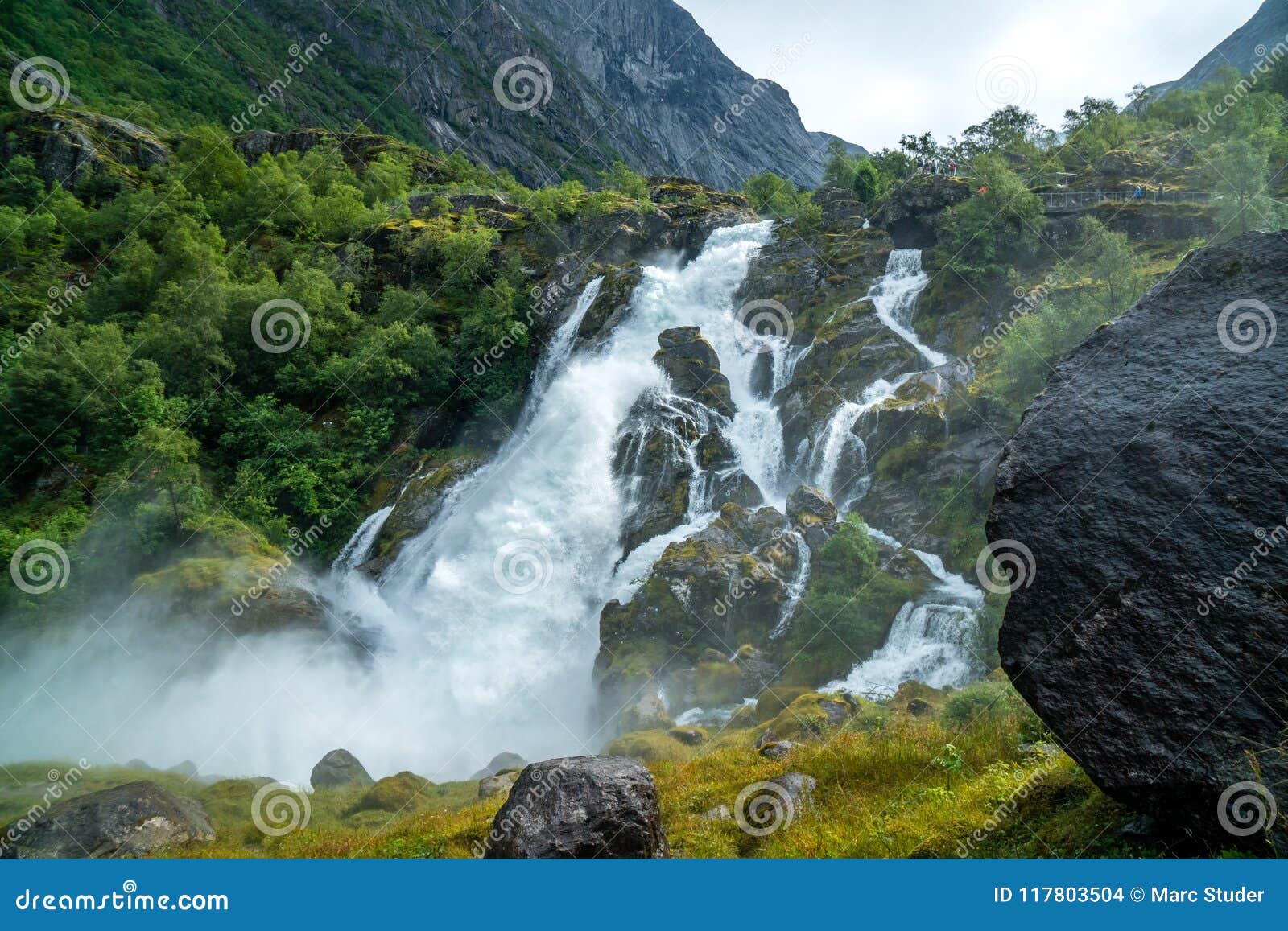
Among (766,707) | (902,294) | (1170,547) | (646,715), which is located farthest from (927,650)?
(902,294)

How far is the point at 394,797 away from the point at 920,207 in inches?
1825

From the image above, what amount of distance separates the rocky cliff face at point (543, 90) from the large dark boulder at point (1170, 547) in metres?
111

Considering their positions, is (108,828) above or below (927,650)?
below

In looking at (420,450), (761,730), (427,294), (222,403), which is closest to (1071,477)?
(761,730)

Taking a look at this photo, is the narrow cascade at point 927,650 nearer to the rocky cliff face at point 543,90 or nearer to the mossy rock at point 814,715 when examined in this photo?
the mossy rock at point 814,715

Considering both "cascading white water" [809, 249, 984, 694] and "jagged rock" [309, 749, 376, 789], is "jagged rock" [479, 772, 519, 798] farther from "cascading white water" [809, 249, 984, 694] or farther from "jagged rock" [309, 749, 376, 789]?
"cascading white water" [809, 249, 984, 694]

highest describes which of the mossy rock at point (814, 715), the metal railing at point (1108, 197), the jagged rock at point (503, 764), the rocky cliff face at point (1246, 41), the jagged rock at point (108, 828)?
the rocky cliff face at point (1246, 41)

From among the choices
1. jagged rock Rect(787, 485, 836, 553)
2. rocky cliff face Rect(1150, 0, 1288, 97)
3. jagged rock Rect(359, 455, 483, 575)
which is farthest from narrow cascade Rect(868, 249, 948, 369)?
rocky cliff face Rect(1150, 0, 1288, 97)

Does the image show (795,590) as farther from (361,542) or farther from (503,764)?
(361,542)

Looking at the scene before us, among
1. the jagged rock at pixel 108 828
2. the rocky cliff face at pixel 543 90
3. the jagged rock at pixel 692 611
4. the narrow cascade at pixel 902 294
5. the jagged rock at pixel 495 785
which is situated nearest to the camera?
the jagged rock at pixel 108 828

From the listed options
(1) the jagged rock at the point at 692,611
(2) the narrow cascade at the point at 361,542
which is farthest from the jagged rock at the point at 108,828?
(2) the narrow cascade at the point at 361,542

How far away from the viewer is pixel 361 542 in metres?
32.0

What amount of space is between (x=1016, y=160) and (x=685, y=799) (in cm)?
7086

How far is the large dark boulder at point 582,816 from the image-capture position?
726 centimetres
